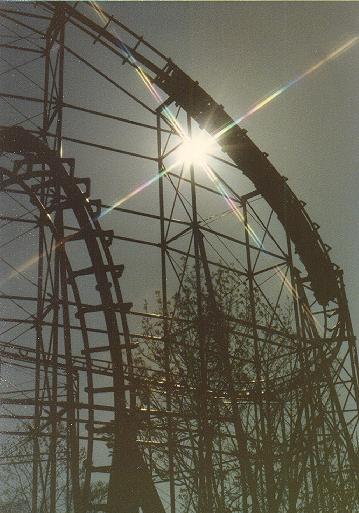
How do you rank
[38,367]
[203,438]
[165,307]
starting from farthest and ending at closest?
[38,367] < [165,307] < [203,438]

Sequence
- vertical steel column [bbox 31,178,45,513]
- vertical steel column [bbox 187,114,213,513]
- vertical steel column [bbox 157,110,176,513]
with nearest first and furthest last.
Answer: vertical steel column [bbox 187,114,213,513] → vertical steel column [bbox 157,110,176,513] → vertical steel column [bbox 31,178,45,513]

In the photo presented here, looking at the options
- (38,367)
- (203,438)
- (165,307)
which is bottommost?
(203,438)

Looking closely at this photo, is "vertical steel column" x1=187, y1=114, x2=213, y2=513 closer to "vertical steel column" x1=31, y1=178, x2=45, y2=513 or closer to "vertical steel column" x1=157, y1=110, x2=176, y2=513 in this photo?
"vertical steel column" x1=157, y1=110, x2=176, y2=513

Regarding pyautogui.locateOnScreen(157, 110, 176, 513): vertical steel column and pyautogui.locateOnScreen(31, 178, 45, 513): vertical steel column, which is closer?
pyautogui.locateOnScreen(157, 110, 176, 513): vertical steel column

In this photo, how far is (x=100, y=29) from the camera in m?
11.7

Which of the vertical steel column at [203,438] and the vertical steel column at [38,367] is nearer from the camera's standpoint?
the vertical steel column at [203,438]

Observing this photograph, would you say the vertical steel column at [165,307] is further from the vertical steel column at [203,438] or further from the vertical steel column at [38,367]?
the vertical steel column at [38,367]

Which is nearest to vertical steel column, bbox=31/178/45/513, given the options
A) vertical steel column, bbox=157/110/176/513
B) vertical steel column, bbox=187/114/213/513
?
vertical steel column, bbox=157/110/176/513

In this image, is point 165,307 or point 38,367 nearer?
point 165,307

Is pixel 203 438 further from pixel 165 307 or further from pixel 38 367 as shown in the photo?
pixel 38 367

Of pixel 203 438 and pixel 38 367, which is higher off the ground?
pixel 38 367

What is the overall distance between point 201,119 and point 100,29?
2.99 meters

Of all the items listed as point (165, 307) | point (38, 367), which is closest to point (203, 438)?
point (165, 307)

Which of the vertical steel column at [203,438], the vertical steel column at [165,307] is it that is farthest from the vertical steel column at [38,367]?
the vertical steel column at [203,438]
